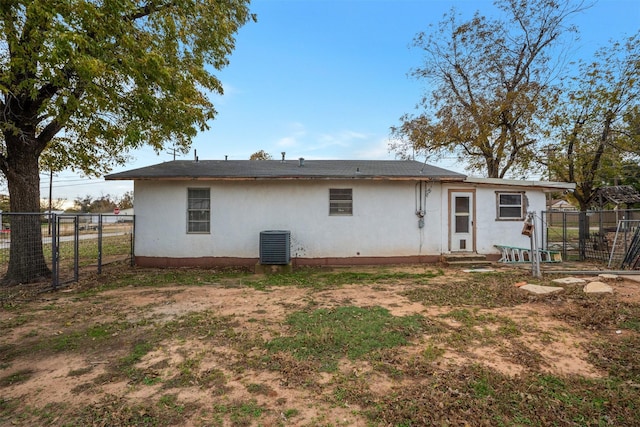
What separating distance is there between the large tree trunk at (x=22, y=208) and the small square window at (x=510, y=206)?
12398 mm

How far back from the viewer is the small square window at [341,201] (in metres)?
9.35

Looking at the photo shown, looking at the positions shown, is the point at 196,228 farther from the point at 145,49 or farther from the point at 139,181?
the point at 145,49

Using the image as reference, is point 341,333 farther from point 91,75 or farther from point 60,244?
point 60,244

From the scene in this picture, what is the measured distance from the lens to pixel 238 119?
1404 centimetres

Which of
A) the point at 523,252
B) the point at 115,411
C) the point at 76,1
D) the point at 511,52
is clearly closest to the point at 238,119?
the point at 76,1

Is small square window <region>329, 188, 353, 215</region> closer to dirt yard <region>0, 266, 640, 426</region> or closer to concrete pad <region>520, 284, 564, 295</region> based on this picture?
dirt yard <region>0, 266, 640, 426</region>

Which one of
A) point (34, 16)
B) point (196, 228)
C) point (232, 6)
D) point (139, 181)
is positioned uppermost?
point (232, 6)

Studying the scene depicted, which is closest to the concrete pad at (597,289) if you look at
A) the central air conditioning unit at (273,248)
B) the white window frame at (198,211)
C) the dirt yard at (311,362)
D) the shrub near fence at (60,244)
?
the dirt yard at (311,362)

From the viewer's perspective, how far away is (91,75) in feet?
17.7

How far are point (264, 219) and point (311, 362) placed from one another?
20.7 feet

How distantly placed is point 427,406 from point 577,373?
5.78 ft

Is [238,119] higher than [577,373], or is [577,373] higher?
[238,119]

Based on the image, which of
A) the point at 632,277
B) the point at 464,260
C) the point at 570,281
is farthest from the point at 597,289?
the point at 464,260

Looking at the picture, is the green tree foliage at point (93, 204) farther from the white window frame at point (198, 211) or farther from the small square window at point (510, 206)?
the small square window at point (510, 206)
